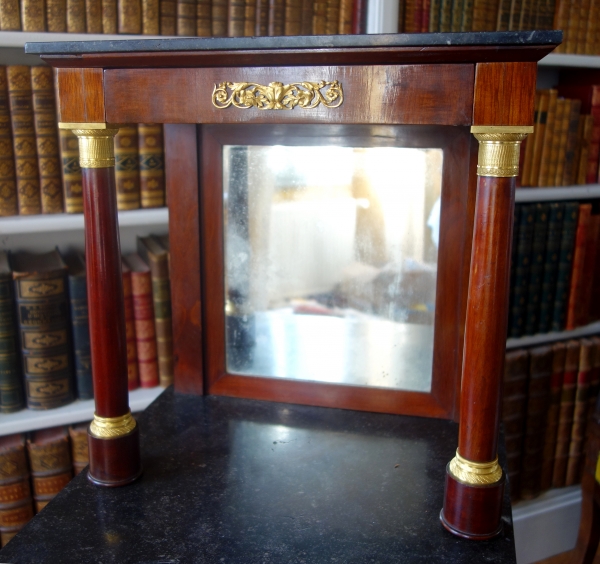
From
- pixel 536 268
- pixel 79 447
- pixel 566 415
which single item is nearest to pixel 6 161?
pixel 79 447

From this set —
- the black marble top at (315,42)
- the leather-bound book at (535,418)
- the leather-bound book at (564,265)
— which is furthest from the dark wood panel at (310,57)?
the leather-bound book at (535,418)

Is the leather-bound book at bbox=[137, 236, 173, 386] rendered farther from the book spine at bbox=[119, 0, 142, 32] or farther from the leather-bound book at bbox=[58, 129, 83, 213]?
the book spine at bbox=[119, 0, 142, 32]

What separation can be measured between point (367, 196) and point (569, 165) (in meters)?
0.67

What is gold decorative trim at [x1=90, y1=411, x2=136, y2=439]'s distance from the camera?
2.93 feet

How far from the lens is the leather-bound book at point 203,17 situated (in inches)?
47.9

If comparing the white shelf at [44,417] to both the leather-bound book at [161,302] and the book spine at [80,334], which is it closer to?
the book spine at [80,334]

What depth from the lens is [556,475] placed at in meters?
1.64

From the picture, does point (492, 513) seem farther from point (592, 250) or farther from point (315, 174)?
point (592, 250)

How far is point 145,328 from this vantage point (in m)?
1.33

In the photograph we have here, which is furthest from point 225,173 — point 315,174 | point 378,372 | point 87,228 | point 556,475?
point 556,475

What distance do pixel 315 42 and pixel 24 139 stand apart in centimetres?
71

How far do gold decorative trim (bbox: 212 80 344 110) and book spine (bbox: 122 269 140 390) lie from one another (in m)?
0.61

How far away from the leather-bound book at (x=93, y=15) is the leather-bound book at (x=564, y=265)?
3.47 ft

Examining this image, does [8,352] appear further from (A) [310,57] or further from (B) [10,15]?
(A) [310,57]
